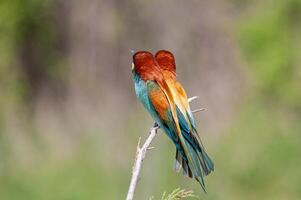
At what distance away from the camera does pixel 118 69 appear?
949cm

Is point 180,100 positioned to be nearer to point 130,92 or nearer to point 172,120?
point 172,120

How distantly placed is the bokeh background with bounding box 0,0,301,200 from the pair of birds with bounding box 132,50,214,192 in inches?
188

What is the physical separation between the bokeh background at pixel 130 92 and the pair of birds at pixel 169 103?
4775 millimetres

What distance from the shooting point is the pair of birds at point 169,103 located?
106 inches

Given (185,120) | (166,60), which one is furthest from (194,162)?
(166,60)

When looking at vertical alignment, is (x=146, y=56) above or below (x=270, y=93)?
above

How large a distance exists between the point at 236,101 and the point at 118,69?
0.99 m

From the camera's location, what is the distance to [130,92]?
925 centimetres

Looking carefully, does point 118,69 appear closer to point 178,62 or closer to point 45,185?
point 178,62

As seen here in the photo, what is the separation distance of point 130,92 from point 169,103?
6.56 meters

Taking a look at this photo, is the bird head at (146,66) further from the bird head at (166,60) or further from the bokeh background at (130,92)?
the bokeh background at (130,92)

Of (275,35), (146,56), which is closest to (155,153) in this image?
(275,35)

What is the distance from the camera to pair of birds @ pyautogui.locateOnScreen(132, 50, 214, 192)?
8.80 feet

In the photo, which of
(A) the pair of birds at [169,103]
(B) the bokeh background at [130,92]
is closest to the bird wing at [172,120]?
(A) the pair of birds at [169,103]
